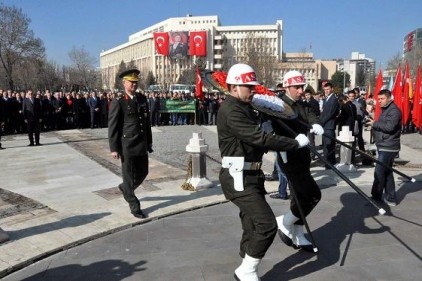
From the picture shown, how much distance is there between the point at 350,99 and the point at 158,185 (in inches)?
269

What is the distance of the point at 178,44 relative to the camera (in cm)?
12581

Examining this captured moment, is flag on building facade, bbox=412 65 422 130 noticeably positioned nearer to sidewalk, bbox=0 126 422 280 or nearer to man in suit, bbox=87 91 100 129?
sidewalk, bbox=0 126 422 280

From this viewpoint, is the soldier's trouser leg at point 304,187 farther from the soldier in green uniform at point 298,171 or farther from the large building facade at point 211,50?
the large building facade at point 211,50

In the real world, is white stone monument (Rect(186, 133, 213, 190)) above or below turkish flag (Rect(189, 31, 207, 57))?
below

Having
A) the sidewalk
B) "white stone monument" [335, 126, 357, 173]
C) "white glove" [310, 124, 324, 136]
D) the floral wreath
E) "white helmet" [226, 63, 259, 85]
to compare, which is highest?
"white helmet" [226, 63, 259, 85]

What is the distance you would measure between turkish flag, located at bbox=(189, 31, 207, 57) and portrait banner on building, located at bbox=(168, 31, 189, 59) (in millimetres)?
1638

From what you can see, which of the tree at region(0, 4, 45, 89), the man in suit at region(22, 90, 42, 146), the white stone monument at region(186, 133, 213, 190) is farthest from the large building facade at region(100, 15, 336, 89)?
the white stone monument at region(186, 133, 213, 190)

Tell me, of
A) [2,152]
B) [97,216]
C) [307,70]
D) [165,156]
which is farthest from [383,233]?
[307,70]

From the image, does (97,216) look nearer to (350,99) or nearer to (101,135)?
(350,99)

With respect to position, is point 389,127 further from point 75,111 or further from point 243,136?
point 75,111

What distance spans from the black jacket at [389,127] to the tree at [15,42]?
46.7 m

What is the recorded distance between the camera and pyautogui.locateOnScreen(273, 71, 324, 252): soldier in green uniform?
4863 millimetres

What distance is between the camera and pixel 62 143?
48.3 feet

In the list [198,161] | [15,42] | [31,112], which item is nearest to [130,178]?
[198,161]
